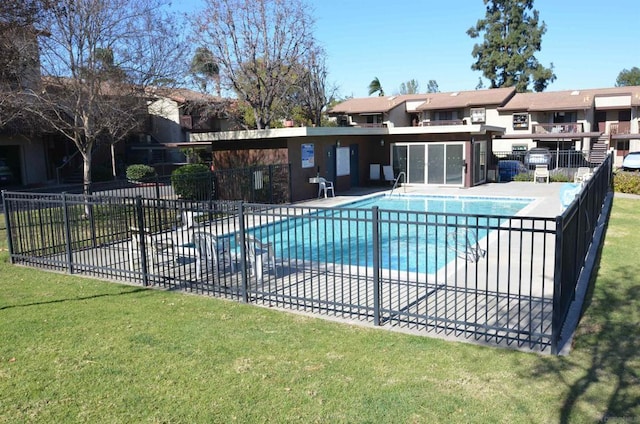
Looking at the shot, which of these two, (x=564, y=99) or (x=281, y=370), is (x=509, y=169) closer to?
(x=564, y=99)

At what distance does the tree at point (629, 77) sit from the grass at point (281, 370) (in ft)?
317

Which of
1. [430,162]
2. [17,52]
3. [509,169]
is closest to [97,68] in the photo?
[17,52]

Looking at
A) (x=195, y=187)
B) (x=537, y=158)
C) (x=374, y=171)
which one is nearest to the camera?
(x=195, y=187)

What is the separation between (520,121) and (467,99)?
189 inches

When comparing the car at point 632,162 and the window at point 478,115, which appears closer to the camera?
the car at point 632,162

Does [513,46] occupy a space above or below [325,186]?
above

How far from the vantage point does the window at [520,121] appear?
4228cm

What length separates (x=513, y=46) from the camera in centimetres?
5422

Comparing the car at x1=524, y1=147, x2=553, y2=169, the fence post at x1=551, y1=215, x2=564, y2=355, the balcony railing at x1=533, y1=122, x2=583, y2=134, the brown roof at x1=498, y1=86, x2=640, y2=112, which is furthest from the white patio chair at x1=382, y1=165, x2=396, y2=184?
the brown roof at x1=498, y1=86, x2=640, y2=112

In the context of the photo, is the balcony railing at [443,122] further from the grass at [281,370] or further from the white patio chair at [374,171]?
the grass at [281,370]

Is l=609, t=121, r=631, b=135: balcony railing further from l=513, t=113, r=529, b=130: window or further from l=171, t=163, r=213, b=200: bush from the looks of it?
l=171, t=163, r=213, b=200: bush

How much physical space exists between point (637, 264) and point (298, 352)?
20.3ft

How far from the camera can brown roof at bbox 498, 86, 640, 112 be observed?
132 feet

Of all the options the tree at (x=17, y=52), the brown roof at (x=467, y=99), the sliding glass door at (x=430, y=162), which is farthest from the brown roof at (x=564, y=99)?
the tree at (x=17, y=52)
